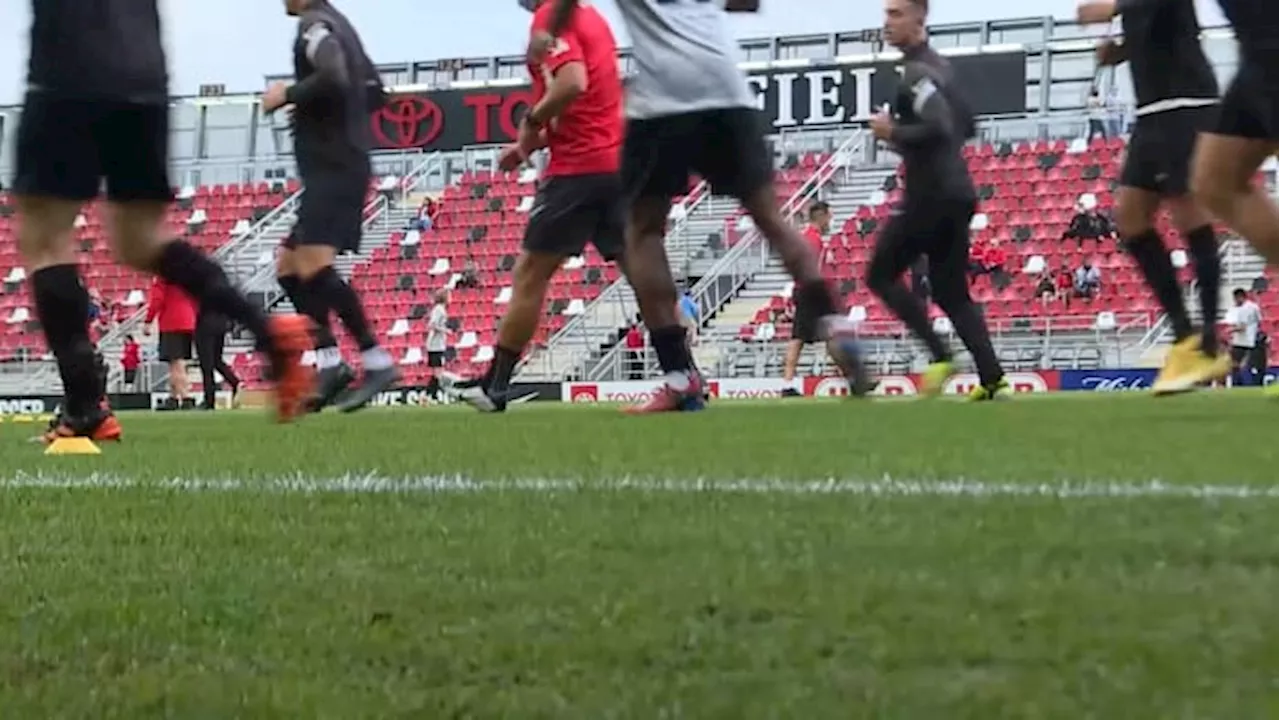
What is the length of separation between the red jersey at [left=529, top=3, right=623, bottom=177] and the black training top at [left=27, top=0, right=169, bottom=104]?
8.79ft

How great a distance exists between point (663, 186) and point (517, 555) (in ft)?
14.3

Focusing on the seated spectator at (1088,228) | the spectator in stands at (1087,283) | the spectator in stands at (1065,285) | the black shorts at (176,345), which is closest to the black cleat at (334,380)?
the black shorts at (176,345)

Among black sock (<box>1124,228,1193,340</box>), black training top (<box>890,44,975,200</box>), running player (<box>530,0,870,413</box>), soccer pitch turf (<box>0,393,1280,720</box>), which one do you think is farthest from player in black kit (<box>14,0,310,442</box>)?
black training top (<box>890,44,975,200</box>)

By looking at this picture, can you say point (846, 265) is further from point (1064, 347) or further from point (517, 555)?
point (517, 555)

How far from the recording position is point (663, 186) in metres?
6.74

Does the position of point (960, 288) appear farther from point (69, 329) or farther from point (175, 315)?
point (175, 315)

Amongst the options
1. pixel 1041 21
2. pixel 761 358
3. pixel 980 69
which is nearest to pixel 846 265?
pixel 761 358

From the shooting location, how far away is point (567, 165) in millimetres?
→ 7316

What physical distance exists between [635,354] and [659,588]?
21.0m

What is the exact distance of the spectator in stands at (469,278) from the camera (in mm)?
28859

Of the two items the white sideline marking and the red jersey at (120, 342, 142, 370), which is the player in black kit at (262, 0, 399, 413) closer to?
the white sideline marking

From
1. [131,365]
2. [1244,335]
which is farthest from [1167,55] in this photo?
[131,365]

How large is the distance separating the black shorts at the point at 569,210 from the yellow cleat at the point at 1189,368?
2.20m

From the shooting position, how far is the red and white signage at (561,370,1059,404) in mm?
19875
